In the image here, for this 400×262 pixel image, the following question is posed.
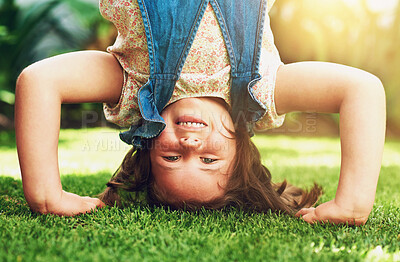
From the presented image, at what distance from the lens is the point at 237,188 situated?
1697mm

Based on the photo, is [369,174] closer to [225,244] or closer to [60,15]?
[225,244]

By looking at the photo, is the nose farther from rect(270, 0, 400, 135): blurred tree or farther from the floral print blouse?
rect(270, 0, 400, 135): blurred tree

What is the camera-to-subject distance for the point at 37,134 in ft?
4.81

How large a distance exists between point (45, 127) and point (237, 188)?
79 centimetres

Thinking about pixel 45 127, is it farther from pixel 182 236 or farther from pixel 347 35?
pixel 347 35

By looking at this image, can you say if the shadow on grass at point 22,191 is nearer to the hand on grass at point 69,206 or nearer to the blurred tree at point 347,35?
the hand on grass at point 69,206

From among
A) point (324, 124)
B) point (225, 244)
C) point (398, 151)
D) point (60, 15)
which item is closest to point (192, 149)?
point (225, 244)

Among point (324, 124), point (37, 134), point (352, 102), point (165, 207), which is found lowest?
point (324, 124)

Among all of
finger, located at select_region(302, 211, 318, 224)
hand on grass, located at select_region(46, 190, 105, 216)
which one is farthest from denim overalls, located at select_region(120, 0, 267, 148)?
finger, located at select_region(302, 211, 318, 224)

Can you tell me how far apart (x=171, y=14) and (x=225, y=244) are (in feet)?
2.89

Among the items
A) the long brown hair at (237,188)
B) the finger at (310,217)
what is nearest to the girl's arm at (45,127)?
the long brown hair at (237,188)

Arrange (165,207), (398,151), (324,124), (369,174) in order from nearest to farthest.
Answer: (369,174), (165,207), (398,151), (324,124)

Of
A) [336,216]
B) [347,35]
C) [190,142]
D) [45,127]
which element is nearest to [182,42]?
[190,142]

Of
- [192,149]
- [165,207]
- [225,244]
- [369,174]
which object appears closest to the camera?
[225,244]
